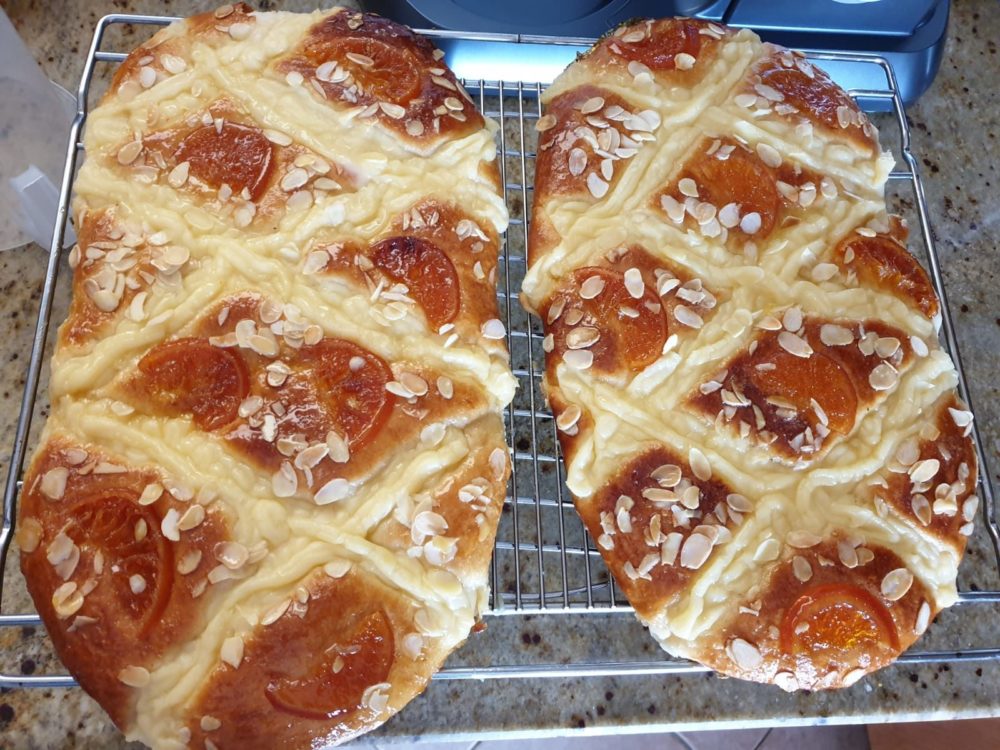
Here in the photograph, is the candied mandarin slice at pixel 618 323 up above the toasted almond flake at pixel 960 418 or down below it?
above

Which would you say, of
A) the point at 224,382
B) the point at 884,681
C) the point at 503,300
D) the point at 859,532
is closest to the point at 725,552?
the point at 859,532

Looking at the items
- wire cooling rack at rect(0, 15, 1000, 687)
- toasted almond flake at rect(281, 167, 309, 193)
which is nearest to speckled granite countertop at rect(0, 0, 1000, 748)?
wire cooling rack at rect(0, 15, 1000, 687)

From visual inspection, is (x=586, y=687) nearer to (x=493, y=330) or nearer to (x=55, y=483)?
(x=493, y=330)

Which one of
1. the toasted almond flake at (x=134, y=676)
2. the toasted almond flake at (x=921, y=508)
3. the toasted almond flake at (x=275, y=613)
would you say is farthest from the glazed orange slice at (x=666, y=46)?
the toasted almond flake at (x=134, y=676)

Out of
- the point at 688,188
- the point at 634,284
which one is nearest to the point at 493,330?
the point at 634,284

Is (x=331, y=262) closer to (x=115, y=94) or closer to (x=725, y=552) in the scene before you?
(x=115, y=94)

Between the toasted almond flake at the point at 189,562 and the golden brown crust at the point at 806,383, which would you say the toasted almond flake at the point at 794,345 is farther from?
the toasted almond flake at the point at 189,562
